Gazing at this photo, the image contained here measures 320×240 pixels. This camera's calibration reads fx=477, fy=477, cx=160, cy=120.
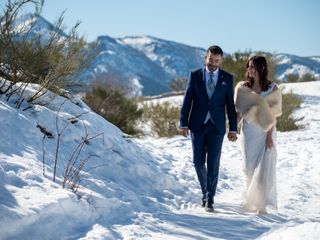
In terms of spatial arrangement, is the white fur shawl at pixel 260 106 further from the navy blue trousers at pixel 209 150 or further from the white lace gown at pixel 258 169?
the navy blue trousers at pixel 209 150

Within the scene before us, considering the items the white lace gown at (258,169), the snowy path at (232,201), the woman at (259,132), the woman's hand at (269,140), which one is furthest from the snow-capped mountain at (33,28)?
the woman's hand at (269,140)

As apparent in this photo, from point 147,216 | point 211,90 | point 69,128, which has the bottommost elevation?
point 147,216

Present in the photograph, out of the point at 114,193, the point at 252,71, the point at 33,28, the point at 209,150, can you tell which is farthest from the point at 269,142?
the point at 33,28

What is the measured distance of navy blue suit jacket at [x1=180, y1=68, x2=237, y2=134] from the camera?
496 cm

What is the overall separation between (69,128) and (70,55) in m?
1.48

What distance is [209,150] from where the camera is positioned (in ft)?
16.6

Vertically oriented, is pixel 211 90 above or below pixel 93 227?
above

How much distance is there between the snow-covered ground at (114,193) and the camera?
3658 millimetres

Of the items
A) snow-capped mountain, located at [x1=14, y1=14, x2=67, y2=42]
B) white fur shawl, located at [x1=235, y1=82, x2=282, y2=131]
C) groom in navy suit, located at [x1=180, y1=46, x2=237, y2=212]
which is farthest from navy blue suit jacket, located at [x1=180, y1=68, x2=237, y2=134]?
snow-capped mountain, located at [x1=14, y1=14, x2=67, y2=42]

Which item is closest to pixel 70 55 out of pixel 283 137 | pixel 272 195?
pixel 272 195

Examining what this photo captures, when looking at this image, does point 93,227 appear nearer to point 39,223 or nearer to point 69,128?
point 39,223

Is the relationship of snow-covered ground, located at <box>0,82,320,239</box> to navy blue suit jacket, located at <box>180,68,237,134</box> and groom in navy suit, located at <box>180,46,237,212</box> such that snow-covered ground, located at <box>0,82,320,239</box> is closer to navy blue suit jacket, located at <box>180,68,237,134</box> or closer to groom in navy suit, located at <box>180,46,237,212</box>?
groom in navy suit, located at <box>180,46,237,212</box>

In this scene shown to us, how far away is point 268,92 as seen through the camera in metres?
5.11

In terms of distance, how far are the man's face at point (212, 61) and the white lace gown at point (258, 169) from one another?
0.60 m
